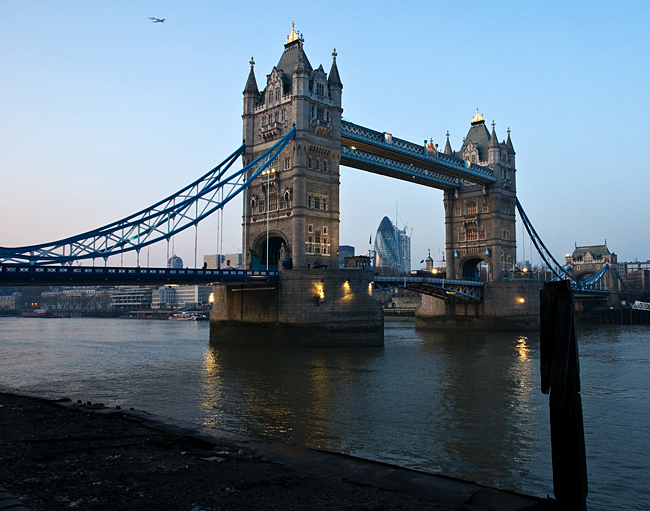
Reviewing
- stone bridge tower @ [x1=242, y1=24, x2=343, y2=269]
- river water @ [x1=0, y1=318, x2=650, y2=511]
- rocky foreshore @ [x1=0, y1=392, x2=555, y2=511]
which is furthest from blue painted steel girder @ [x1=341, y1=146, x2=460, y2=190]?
rocky foreshore @ [x1=0, y1=392, x2=555, y2=511]

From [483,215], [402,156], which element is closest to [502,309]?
[483,215]

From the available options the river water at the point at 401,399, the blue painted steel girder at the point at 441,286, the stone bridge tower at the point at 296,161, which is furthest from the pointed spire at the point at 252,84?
the river water at the point at 401,399

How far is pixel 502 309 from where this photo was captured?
205ft

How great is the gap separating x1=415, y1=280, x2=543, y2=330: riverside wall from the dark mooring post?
55502 mm

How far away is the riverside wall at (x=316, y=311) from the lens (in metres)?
40.8

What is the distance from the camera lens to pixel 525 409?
19516 millimetres

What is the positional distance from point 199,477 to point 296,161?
37.5m

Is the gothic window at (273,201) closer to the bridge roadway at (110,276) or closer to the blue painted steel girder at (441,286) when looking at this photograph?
the bridge roadway at (110,276)

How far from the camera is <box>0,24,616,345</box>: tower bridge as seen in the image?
38.5m

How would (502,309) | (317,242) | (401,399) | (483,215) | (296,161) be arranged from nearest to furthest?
(401,399), (296,161), (317,242), (502,309), (483,215)

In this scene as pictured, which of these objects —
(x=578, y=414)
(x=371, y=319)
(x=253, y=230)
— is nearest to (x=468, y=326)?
(x=371, y=319)

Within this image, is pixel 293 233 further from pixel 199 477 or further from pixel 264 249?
pixel 199 477

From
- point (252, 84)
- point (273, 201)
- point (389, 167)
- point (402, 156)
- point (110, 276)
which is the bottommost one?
point (110, 276)

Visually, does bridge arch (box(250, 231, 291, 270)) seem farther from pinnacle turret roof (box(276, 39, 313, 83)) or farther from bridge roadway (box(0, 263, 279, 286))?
pinnacle turret roof (box(276, 39, 313, 83))
